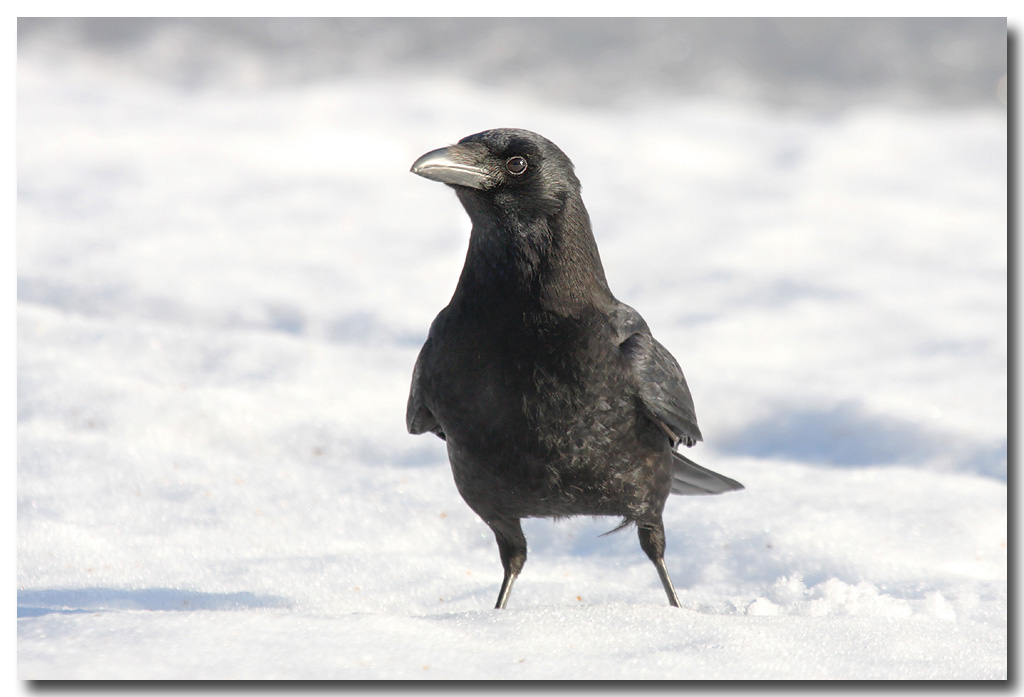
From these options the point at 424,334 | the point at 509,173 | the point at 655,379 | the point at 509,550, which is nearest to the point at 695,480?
the point at 655,379

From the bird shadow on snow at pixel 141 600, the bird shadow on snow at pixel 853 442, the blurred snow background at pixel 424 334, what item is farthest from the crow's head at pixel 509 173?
the bird shadow on snow at pixel 853 442

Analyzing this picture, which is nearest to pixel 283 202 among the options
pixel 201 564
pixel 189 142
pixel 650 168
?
pixel 189 142

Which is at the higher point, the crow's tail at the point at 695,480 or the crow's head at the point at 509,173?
the crow's head at the point at 509,173

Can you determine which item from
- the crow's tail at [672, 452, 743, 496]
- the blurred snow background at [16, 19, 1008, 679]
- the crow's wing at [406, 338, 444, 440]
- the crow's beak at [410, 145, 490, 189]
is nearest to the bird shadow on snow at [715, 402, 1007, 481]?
the blurred snow background at [16, 19, 1008, 679]

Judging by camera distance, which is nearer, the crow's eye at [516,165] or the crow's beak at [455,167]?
the crow's beak at [455,167]

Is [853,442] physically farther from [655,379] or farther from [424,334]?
[424,334]

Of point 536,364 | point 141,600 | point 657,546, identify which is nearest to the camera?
point 536,364

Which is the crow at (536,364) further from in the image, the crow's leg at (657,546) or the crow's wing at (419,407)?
the crow's leg at (657,546)
